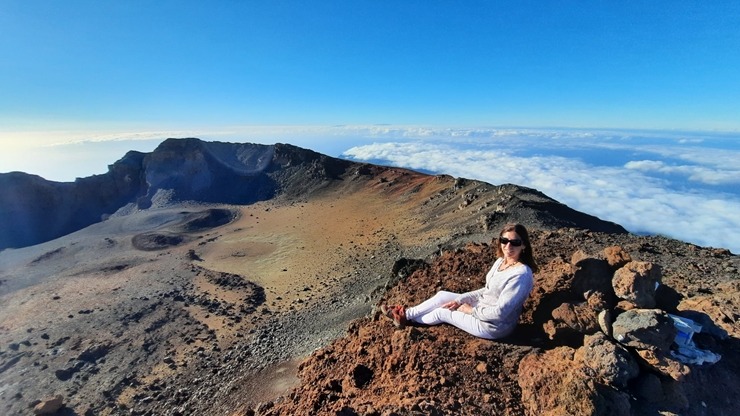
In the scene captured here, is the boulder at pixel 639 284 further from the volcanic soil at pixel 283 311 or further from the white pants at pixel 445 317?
the white pants at pixel 445 317

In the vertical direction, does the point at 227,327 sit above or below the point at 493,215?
below

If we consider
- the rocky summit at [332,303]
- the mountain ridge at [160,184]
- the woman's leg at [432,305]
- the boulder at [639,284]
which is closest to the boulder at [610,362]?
the rocky summit at [332,303]

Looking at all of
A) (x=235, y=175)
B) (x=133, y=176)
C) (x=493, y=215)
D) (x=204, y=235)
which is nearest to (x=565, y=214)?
(x=493, y=215)

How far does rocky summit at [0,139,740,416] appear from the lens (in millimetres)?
3846

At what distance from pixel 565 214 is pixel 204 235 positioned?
76.8ft

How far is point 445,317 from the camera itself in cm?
500

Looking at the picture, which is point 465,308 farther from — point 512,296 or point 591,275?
point 591,275

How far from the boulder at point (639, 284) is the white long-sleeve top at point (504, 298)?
1131mm

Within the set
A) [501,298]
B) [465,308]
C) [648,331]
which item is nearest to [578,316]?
[648,331]

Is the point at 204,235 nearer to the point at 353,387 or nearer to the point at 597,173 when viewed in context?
the point at 353,387

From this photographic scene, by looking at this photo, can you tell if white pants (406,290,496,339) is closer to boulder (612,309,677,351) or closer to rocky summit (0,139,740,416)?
rocky summit (0,139,740,416)

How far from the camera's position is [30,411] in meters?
10.4

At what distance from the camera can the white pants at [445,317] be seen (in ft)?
15.2

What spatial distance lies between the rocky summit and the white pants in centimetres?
12
